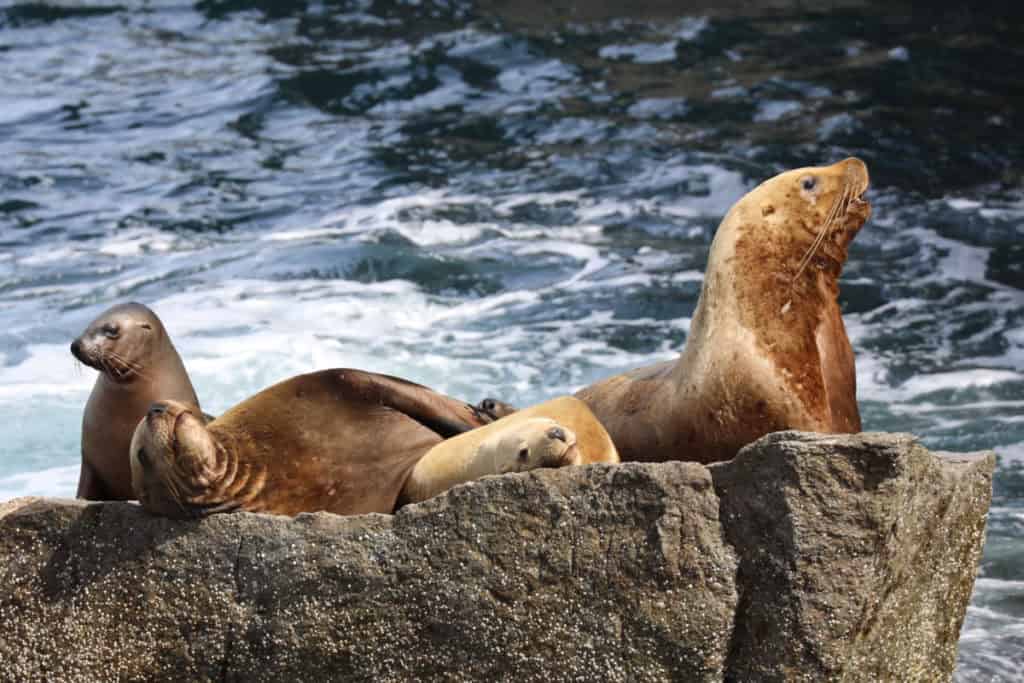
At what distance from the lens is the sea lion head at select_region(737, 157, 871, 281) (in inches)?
197

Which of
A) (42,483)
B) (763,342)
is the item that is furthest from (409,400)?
(42,483)

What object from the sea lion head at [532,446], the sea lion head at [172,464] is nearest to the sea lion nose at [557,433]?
the sea lion head at [532,446]

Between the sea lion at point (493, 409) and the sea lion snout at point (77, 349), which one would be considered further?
the sea lion snout at point (77, 349)

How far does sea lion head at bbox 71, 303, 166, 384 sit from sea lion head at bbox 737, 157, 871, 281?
2.23 m

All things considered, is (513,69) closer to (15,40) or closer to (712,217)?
(712,217)

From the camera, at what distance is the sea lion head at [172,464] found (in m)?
4.36

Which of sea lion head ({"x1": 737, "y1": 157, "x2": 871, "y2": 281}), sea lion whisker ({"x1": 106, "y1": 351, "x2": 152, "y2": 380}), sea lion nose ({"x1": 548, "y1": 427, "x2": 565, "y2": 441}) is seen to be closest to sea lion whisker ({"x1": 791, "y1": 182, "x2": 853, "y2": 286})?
sea lion head ({"x1": 737, "y1": 157, "x2": 871, "y2": 281})

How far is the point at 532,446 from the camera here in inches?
168

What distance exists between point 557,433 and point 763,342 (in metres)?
0.86

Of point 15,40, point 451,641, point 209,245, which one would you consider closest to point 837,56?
point 209,245

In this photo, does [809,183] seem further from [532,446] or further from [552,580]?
[552,580]

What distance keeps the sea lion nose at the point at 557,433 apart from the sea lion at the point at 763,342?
0.68 metres

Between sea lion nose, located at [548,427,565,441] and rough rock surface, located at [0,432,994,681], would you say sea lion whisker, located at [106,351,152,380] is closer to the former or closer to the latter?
rough rock surface, located at [0,432,994,681]

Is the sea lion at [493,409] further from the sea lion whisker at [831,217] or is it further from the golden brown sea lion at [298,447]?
the sea lion whisker at [831,217]
